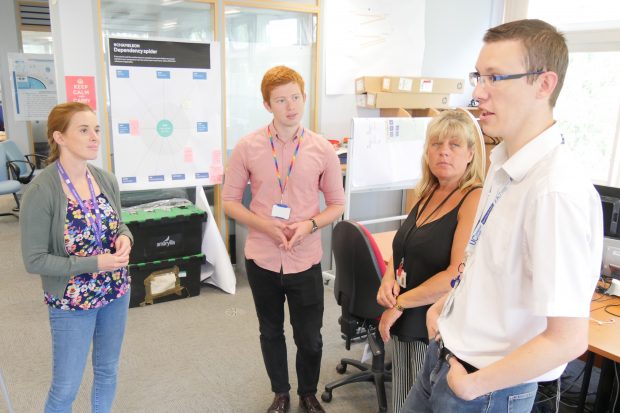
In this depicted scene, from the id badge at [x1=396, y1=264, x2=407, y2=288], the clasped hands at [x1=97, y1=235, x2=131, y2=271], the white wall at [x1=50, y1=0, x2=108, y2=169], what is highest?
the white wall at [x1=50, y1=0, x2=108, y2=169]

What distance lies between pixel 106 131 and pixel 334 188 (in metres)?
2.20

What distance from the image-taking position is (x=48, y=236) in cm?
163

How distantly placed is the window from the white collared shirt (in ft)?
12.3

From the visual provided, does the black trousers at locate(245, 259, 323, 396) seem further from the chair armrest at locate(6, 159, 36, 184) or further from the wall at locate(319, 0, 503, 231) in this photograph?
the chair armrest at locate(6, 159, 36, 184)

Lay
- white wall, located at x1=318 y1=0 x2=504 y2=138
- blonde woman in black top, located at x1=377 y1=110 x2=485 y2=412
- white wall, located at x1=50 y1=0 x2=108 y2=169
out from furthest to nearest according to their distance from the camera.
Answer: white wall, located at x1=318 y1=0 x2=504 y2=138
white wall, located at x1=50 y1=0 x2=108 y2=169
blonde woman in black top, located at x1=377 y1=110 x2=485 y2=412

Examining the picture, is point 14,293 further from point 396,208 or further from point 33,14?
point 33,14

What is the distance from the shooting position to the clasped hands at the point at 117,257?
65.9 inches

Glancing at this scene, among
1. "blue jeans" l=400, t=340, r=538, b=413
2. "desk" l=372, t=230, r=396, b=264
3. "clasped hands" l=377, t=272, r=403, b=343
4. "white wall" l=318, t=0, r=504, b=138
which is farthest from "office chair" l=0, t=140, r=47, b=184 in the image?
"blue jeans" l=400, t=340, r=538, b=413

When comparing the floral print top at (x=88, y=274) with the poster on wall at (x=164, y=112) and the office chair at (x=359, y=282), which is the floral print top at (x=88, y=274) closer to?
the office chair at (x=359, y=282)

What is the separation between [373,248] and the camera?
6.59ft

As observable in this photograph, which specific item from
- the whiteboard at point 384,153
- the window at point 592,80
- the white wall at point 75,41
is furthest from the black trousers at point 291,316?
the window at point 592,80

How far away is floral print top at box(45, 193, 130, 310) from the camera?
167 cm

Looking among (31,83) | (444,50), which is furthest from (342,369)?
(31,83)

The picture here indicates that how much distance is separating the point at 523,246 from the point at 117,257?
1.36m
